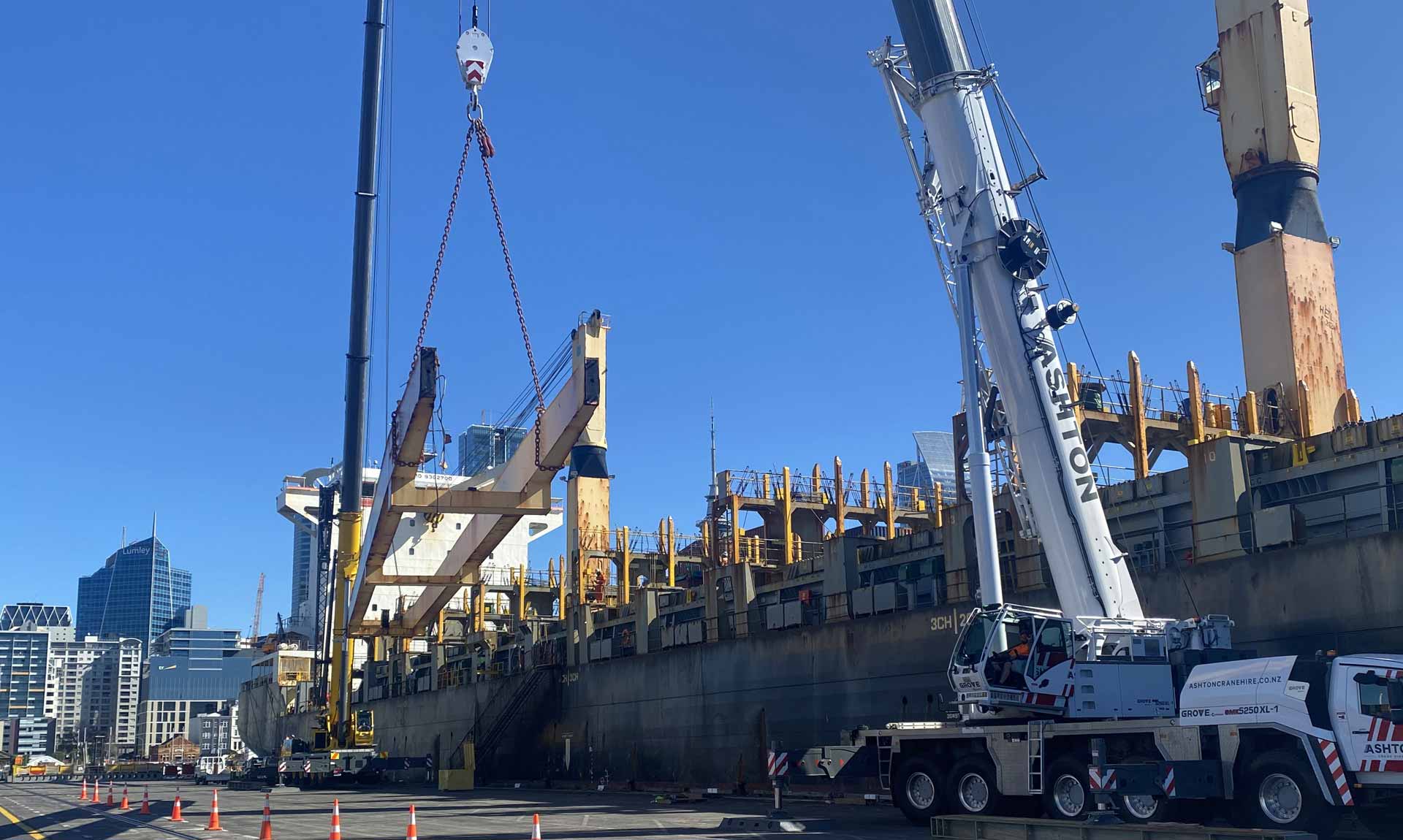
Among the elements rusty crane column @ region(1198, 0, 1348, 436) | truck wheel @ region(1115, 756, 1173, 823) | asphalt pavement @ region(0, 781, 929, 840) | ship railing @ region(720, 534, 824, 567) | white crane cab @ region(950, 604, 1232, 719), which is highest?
rusty crane column @ region(1198, 0, 1348, 436)

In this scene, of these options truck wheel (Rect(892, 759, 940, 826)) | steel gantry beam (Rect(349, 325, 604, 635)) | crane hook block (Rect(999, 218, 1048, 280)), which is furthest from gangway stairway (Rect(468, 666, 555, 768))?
crane hook block (Rect(999, 218, 1048, 280))

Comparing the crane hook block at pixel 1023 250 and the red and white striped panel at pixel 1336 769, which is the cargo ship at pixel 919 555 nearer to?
the crane hook block at pixel 1023 250

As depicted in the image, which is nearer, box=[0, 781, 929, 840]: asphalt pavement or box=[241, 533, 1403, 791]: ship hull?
box=[0, 781, 929, 840]: asphalt pavement

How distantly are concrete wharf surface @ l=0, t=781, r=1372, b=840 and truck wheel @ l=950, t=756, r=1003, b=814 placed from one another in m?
0.72

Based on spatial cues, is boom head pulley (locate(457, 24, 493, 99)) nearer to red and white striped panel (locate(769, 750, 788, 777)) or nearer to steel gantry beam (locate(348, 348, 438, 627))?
steel gantry beam (locate(348, 348, 438, 627))

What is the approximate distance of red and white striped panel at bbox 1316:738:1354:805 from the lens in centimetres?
1417

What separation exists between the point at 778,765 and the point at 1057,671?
6133 millimetres

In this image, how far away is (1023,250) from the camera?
19.2 m

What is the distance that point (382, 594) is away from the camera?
3155 inches

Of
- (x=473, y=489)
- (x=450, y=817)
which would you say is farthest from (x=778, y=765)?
(x=473, y=489)

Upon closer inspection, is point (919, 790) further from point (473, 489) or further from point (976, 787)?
point (473, 489)

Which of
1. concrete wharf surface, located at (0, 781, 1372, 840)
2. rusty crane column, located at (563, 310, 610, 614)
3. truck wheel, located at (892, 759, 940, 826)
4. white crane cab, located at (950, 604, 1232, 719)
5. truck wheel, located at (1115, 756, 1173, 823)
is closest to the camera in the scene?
truck wheel, located at (1115, 756, 1173, 823)

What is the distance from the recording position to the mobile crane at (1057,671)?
48.5 ft

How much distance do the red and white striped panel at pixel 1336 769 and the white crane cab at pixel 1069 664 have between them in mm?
3484
